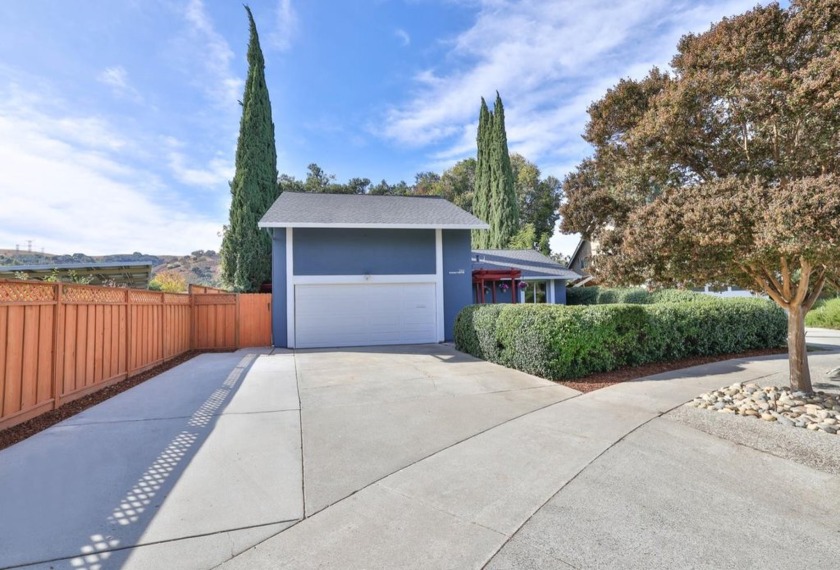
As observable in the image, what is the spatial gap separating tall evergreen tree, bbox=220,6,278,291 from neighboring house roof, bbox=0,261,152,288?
3680mm

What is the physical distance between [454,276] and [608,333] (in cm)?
656

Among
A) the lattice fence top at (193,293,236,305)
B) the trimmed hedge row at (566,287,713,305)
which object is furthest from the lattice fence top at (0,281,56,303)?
the trimmed hedge row at (566,287,713,305)


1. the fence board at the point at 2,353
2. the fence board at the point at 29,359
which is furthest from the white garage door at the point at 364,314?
the fence board at the point at 2,353

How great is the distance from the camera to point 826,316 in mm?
18016

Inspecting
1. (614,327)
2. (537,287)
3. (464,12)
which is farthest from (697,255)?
(537,287)

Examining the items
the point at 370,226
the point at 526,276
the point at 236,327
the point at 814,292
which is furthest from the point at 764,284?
the point at 526,276

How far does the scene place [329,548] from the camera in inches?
95.5

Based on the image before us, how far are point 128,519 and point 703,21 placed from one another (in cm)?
891

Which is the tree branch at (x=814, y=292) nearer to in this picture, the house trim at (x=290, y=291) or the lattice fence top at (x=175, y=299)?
the house trim at (x=290, y=291)

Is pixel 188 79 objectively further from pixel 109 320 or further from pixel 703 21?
pixel 703 21

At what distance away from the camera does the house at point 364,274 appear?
484 inches

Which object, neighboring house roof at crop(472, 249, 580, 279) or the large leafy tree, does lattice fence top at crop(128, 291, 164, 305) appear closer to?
the large leafy tree

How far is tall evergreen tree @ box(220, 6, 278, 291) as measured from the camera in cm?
1661

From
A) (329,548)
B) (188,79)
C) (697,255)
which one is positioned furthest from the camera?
(188,79)
